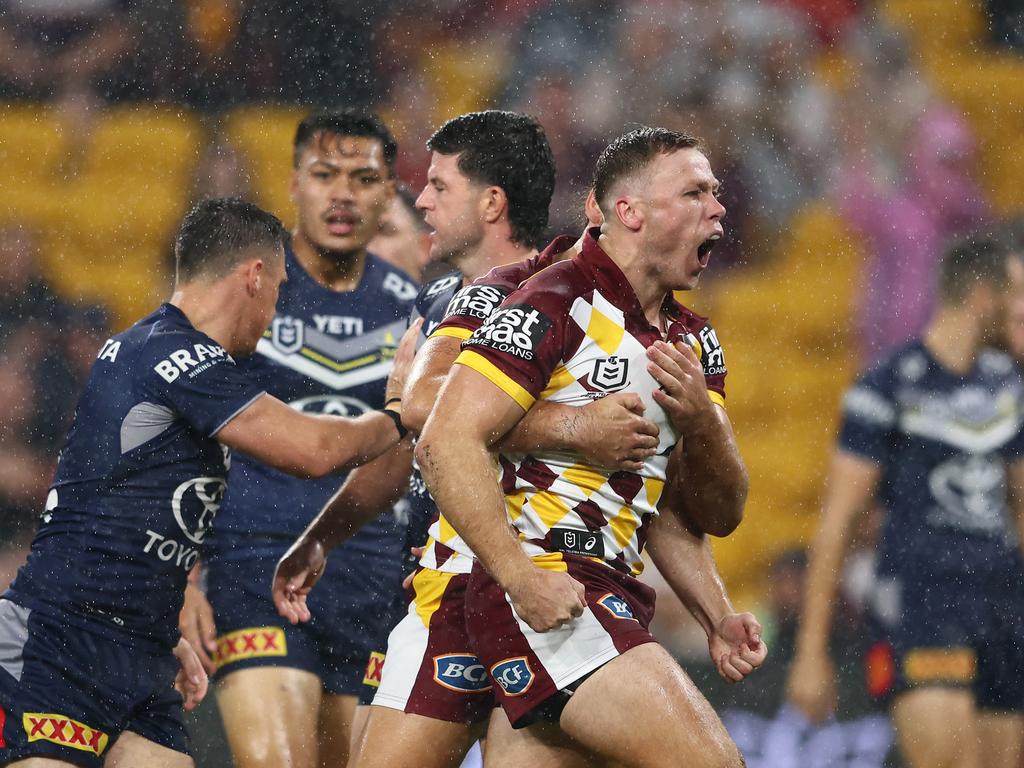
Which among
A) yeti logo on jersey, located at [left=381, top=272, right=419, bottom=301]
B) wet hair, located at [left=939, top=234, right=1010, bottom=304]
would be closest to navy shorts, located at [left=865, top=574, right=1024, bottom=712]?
wet hair, located at [left=939, top=234, right=1010, bottom=304]

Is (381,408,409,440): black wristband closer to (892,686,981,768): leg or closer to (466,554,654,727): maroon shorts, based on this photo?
(466,554,654,727): maroon shorts

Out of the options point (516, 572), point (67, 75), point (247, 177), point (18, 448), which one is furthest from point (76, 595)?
point (67, 75)

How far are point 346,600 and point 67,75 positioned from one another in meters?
6.19

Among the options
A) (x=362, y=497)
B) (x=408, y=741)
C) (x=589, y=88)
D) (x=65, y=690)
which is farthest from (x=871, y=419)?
(x=589, y=88)

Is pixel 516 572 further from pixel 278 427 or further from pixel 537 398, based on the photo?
pixel 278 427

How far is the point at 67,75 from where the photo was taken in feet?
34.2

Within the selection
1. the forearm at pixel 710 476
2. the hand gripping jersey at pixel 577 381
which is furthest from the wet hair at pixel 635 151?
the forearm at pixel 710 476

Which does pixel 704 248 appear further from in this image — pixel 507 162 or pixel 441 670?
pixel 441 670

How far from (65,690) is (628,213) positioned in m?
2.08

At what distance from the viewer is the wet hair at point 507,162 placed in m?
4.70

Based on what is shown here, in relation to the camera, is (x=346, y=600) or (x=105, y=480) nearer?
(x=105, y=480)

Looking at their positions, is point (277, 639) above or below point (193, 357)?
below

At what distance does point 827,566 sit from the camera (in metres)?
6.11

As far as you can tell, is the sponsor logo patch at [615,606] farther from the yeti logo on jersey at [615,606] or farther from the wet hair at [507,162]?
the wet hair at [507,162]
